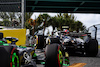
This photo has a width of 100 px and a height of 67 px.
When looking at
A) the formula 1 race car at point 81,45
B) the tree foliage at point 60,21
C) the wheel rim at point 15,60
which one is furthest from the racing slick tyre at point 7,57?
the tree foliage at point 60,21

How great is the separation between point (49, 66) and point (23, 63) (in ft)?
1.83

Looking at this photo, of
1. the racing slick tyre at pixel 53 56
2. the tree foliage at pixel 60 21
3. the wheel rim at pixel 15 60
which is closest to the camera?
the wheel rim at pixel 15 60

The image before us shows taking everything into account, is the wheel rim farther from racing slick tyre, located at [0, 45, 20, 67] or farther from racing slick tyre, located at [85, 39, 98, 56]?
racing slick tyre, located at [85, 39, 98, 56]

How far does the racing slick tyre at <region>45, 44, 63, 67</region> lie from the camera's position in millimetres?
3938

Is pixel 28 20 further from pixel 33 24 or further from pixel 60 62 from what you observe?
pixel 60 62

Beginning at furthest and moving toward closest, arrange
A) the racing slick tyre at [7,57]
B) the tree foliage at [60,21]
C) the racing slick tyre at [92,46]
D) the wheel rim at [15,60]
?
the tree foliage at [60,21]
the racing slick tyre at [92,46]
the wheel rim at [15,60]
the racing slick tyre at [7,57]

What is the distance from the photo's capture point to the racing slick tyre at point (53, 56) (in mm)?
3938

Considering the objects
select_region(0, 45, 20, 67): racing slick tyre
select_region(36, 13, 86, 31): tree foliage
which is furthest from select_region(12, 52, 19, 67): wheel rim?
select_region(36, 13, 86, 31): tree foliage

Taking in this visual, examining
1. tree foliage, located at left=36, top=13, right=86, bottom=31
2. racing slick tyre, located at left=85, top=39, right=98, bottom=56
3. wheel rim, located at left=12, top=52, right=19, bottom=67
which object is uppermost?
tree foliage, located at left=36, top=13, right=86, bottom=31

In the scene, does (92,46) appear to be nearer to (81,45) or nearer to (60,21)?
(81,45)

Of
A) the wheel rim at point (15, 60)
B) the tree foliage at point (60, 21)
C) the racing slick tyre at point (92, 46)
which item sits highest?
the tree foliage at point (60, 21)

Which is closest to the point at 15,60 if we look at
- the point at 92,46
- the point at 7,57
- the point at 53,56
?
the point at 7,57

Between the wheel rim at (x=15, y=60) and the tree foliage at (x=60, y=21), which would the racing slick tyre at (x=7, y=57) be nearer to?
the wheel rim at (x=15, y=60)

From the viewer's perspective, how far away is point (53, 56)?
398 cm
